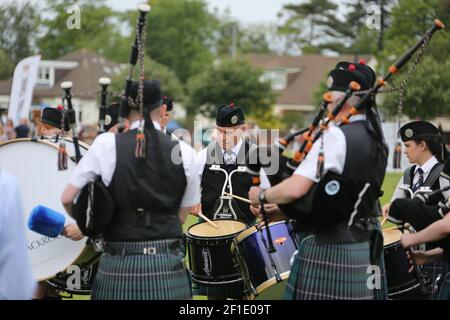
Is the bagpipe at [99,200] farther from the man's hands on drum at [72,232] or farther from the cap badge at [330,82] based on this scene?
the cap badge at [330,82]

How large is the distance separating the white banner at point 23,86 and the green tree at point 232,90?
2327cm

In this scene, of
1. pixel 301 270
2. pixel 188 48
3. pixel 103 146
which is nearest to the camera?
pixel 103 146

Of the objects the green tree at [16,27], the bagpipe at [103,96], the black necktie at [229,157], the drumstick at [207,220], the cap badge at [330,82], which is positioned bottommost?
the drumstick at [207,220]

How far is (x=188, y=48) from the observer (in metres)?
51.4

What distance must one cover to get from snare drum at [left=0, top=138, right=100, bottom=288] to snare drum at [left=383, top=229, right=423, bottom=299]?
76.5 inches

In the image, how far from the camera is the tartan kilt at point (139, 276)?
380cm

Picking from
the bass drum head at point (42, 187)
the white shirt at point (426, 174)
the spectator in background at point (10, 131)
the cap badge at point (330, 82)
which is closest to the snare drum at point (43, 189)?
the bass drum head at point (42, 187)

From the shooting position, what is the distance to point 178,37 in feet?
169

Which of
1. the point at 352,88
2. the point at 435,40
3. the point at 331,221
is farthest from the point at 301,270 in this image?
the point at 435,40

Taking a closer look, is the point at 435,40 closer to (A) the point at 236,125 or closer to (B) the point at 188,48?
(A) the point at 236,125

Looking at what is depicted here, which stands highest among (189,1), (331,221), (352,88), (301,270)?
(189,1)

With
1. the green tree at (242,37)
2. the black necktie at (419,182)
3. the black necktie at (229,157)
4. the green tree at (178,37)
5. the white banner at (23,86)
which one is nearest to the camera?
the black necktie at (419,182)

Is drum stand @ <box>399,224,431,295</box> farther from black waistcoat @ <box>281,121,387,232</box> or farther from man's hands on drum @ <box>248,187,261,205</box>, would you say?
man's hands on drum @ <box>248,187,261,205</box>
